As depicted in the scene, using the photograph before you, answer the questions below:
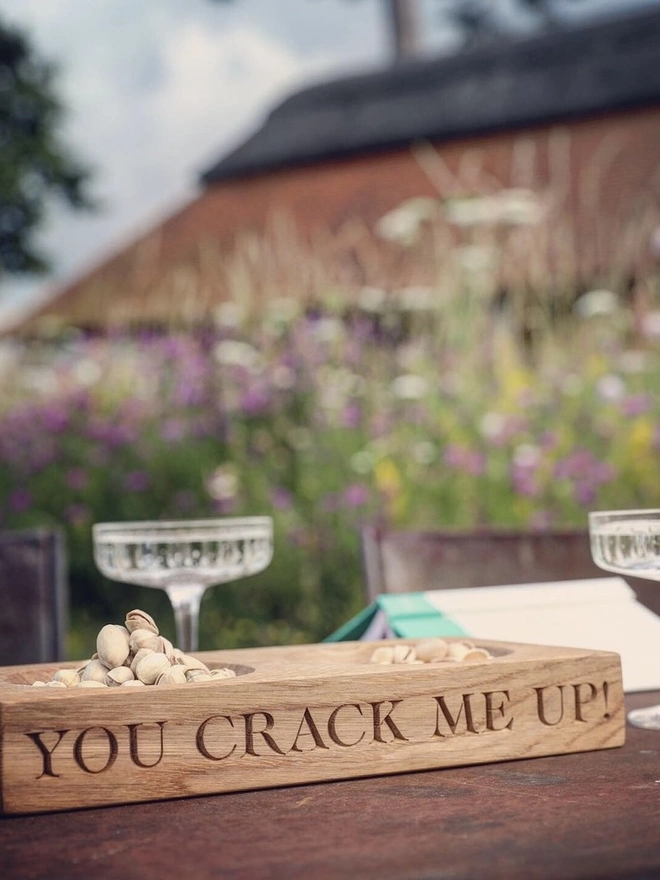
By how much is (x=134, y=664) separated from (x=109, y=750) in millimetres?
93

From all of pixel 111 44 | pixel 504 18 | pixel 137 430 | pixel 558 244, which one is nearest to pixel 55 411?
pixel 137 430

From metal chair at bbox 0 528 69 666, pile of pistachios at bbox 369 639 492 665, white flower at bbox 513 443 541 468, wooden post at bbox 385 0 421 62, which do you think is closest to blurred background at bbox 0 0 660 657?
white flower at bbox 513 443 541 468

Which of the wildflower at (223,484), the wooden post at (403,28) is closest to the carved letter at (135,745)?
the wildflower at (223,484)

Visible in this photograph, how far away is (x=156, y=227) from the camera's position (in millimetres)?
14031

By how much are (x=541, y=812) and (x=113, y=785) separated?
0.27 m

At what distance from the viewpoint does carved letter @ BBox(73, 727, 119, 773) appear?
842 mm

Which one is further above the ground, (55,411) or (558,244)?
(558,244)

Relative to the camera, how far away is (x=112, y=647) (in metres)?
0.94

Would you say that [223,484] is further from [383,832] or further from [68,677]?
[383,832]

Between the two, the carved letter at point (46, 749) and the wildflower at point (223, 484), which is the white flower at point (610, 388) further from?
the carved letter at point (46, 749)

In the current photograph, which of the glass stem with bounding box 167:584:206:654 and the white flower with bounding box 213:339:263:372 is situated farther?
the white flower with bounding box 213:339:263:372

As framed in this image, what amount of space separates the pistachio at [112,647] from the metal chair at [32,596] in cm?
95

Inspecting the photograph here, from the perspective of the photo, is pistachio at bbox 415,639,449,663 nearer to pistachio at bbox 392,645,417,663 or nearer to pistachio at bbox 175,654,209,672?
pistachio at bbox 392,645,417,663

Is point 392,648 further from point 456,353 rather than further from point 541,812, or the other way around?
point 456,353
